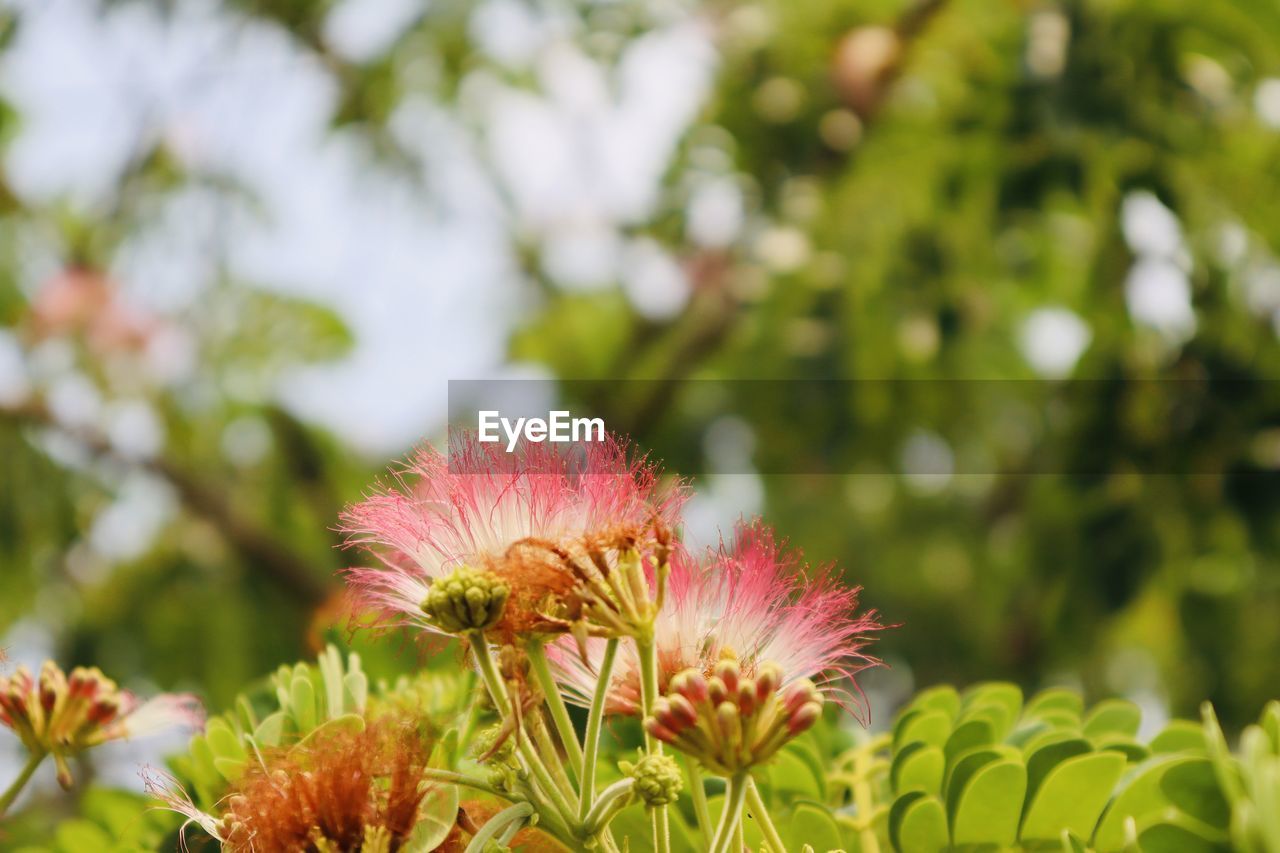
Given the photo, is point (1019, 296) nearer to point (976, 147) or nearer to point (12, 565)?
point (976, 147)

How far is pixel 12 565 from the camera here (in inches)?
146

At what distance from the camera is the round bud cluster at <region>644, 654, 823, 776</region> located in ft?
1.59

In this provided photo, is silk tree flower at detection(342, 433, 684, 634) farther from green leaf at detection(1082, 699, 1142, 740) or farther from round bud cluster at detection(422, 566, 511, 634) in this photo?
green leaf at detection(1082, 699, 1142, 740)

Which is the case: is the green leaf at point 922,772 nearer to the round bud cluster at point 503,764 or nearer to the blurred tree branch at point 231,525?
the round bud cluster at point 503,764

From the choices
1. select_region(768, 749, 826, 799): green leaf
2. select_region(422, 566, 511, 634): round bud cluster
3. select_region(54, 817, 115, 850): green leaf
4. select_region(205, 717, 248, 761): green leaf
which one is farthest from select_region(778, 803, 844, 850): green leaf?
select_region(54, 817, 115, 850): green leaf

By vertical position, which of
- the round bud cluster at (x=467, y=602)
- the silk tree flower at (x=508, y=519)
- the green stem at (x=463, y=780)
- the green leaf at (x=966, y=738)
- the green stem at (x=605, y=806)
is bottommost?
the green stem at (x=605, y=806)

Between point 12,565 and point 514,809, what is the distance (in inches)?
146

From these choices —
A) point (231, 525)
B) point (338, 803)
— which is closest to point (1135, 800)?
point (338, 803)

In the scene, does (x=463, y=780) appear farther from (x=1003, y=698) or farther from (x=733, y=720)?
(x=1003, y=698)

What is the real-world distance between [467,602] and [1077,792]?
1.09 feet

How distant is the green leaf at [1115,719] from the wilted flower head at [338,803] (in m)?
0.47

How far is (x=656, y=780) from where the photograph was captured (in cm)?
51

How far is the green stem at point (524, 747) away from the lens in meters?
0.52

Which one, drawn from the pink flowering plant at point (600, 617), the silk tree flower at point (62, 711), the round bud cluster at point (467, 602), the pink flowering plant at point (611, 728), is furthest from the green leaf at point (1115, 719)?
the silk tree flower at point (62, 711)
